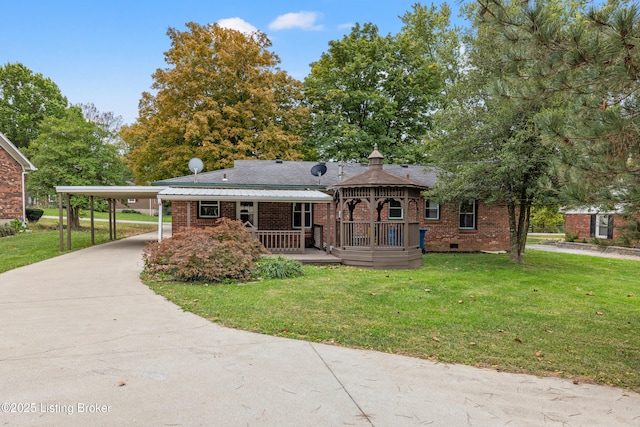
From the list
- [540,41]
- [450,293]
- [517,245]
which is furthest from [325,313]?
[517,245]

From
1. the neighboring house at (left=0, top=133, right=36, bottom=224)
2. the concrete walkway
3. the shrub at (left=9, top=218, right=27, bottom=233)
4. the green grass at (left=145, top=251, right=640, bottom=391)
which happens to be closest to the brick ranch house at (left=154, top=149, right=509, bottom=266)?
the green grass at (left=145, top=251, right=640, bottom=391)

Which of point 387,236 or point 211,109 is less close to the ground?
point 211,109

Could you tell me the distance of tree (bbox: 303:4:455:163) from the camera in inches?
1024

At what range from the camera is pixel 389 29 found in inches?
1113

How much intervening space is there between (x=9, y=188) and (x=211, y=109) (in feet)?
39.2

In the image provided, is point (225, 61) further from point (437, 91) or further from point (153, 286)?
point (153, 286)

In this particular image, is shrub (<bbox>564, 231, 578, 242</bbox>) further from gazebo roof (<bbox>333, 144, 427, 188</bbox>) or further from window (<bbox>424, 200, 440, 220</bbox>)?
gazebo roof (<bbox>333, 144, 427, 188</bbox>)

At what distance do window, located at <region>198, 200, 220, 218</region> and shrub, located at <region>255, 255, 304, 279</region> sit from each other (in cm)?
581

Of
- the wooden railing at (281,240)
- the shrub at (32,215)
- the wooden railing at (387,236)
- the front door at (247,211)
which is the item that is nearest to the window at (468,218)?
the wooden railing at (387,236)

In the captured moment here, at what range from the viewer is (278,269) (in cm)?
1015

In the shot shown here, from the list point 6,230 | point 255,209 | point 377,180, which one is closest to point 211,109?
point 255,209

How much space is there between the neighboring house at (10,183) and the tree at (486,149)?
2242 cm

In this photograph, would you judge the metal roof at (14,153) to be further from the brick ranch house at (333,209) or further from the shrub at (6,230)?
the brick ranch house at (333,209)

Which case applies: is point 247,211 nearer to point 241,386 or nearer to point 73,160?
point 241,386
